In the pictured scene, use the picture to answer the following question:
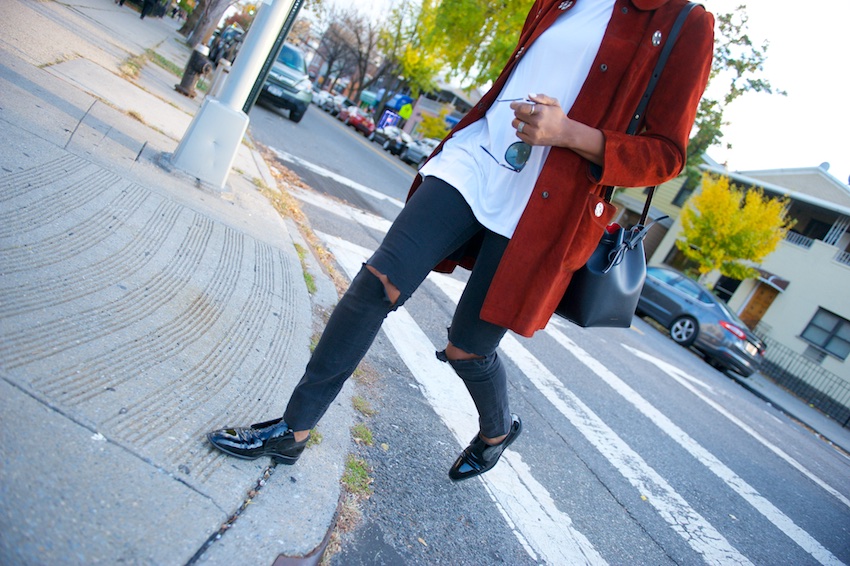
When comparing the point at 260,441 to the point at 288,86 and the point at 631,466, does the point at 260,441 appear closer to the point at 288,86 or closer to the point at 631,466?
the point at 631,466

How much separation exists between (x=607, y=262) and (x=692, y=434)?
423 cm

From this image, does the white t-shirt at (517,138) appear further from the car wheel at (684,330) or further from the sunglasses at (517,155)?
the car wheel at (684,330)

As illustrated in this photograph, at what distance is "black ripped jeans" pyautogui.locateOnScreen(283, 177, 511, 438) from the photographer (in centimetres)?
182

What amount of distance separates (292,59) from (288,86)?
1495 millimetres

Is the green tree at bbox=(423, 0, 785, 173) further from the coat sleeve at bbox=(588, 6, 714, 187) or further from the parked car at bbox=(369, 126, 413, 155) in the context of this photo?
the coat sleeve at bbox=(588, 6, 714, 187)

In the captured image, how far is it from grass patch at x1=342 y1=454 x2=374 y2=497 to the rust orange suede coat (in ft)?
2.97

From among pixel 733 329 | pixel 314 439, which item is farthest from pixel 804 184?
pixel 314 439

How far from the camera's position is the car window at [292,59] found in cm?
1571

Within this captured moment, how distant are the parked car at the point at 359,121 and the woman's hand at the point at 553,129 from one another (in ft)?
110

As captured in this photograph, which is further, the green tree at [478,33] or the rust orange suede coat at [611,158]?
the green tree at [478,33]

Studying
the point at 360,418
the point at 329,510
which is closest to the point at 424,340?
the point at 360,418

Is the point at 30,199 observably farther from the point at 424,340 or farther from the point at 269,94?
the point at 269,94

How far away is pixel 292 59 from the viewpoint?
16.0 metres

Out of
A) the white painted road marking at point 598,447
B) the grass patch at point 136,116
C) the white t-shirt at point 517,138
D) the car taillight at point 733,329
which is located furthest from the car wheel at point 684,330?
the white t-shirt at point 517,138
